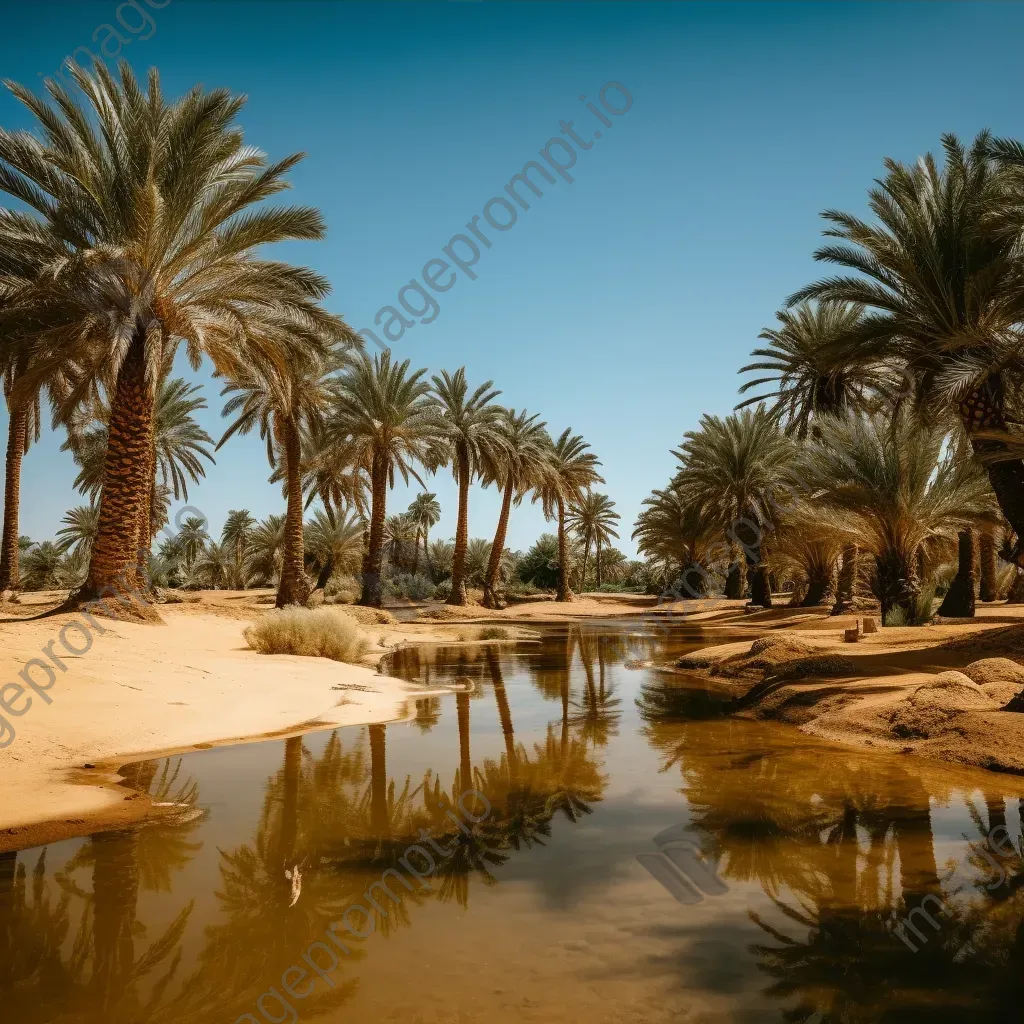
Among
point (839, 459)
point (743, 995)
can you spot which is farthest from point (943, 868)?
point (839, 459)

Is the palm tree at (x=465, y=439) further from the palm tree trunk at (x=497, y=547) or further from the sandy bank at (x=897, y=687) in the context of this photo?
the sandy bank at (x=897, y=687)

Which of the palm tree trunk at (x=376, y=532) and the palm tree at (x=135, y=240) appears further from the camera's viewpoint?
the palm tree trunk at (x=376, y=532)

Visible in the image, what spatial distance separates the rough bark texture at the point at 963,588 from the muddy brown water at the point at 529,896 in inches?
602

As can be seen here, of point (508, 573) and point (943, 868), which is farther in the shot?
point (508, 573)

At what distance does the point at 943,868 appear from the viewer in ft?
13.3

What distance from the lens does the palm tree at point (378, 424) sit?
27859mm

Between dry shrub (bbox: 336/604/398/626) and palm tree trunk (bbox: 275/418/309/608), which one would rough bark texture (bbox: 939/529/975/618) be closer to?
dry shrub (bbox: 336/604/398/626)

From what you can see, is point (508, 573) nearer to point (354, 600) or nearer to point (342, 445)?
point (354, 600)

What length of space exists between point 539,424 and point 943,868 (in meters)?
35.0

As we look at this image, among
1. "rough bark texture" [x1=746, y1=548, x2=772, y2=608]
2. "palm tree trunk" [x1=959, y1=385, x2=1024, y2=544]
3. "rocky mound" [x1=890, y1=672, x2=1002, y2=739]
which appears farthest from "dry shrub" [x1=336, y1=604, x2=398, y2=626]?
"rocky mound" [x1=890, y1=672, x2=1002, y2=739]

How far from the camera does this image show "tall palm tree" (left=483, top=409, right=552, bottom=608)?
109 ft

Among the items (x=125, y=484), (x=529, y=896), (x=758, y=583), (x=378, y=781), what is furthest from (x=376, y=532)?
(x=529, y=896)

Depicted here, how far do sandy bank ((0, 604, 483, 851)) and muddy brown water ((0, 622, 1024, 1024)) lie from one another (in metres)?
0.44

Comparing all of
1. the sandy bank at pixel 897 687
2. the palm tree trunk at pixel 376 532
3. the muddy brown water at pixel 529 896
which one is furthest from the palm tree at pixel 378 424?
the muddy brown water at pixel 529 896
